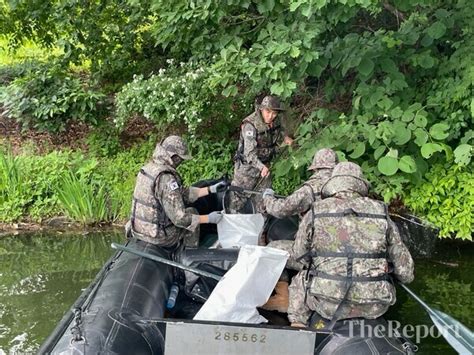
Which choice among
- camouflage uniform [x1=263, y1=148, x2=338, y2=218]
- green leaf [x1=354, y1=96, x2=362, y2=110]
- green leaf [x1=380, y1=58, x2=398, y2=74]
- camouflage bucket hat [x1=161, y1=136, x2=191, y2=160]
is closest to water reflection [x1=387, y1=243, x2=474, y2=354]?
camouflage uniform [x1=263, y1=148, x2=338, y2=218]

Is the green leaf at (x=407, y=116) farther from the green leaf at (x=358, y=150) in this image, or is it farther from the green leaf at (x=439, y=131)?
the green leaf at (x=358, y=150)

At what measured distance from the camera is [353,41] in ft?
16.7

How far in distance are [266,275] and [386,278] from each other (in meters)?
0.75

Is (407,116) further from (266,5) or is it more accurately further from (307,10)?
(307,10)

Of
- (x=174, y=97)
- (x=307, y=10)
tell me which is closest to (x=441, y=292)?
(x=307, y=10)

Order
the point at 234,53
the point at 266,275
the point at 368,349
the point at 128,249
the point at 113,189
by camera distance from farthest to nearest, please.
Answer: the point at 113,189, the point at 234,53, the point at 128,249, the point at 266,275, the point at 368,349

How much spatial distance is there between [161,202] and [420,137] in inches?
96.7

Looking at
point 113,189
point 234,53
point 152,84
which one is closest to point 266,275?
point 234,53

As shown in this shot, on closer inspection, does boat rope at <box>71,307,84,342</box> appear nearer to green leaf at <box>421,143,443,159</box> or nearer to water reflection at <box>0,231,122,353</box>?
water reflection at <box>0,231,122,353</box>

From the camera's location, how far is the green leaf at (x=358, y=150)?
4957mm

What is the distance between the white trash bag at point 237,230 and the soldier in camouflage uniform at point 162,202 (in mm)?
314

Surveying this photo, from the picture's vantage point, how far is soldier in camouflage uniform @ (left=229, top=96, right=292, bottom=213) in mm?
5219

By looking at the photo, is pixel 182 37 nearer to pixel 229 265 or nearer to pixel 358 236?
pixel 229 265

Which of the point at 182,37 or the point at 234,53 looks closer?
the point at 234,53
